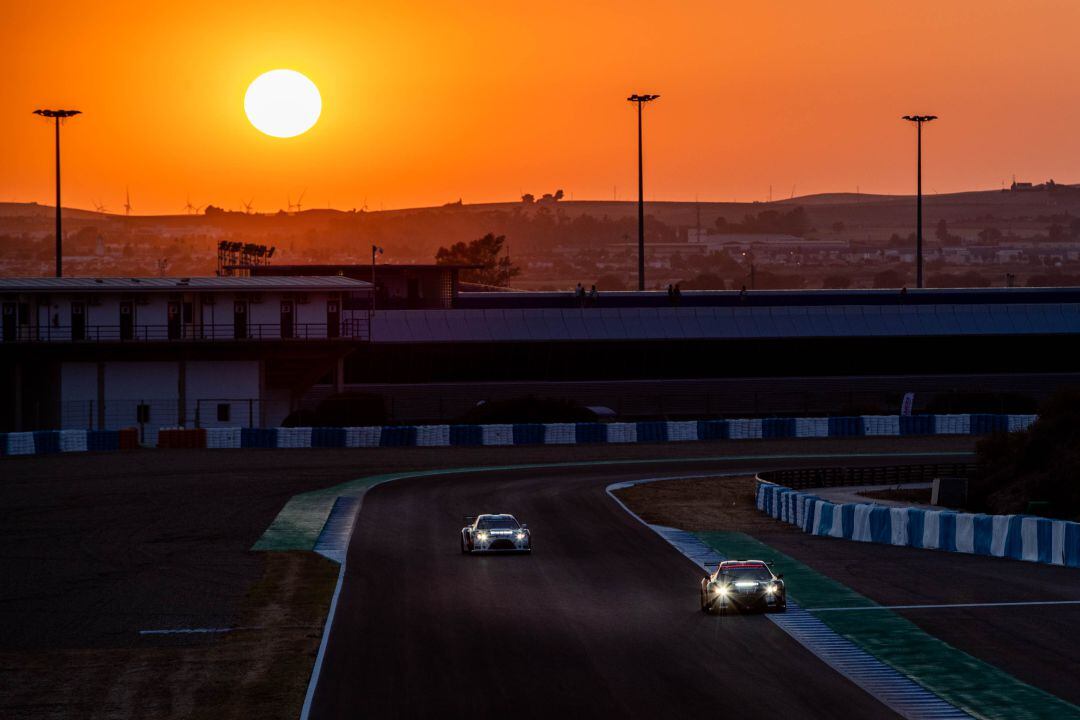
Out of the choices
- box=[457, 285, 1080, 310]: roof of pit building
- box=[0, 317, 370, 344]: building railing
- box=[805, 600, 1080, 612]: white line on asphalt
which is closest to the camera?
box=[805, 600, 1080, 612]: white line on asphalt

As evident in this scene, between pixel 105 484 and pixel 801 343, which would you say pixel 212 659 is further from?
pixel 801 343

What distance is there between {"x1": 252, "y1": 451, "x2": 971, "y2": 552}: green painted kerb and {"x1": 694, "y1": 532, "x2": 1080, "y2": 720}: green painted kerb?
53.7 feet

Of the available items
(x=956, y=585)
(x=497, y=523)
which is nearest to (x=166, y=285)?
(x=497, y=523)

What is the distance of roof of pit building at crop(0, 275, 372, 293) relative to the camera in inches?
3265

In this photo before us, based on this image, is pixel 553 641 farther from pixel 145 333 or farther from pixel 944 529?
pixel 145 333

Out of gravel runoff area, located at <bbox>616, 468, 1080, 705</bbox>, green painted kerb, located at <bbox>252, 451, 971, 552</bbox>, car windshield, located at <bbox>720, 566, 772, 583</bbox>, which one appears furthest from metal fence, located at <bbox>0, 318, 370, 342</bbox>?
car windshield, located at <bbox>720, 566, 772, 583</bbox>

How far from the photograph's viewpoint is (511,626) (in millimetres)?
31031

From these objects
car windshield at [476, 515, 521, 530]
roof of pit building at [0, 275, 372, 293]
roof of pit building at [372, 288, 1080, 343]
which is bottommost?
car windshield at [476, 515, 521, 530]

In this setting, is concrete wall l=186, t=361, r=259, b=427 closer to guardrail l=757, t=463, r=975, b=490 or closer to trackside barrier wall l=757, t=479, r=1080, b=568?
guardrail l=757, t=463, r=975, b=490

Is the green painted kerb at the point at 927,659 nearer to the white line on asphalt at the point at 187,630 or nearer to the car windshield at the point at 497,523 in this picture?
the car windshield at the point at 497,523

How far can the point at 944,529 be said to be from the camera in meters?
43.3

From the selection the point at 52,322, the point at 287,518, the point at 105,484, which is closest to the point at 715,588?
the point at 287,518

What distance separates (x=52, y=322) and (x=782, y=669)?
66256 mm

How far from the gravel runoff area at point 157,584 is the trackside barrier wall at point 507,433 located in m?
2.67
